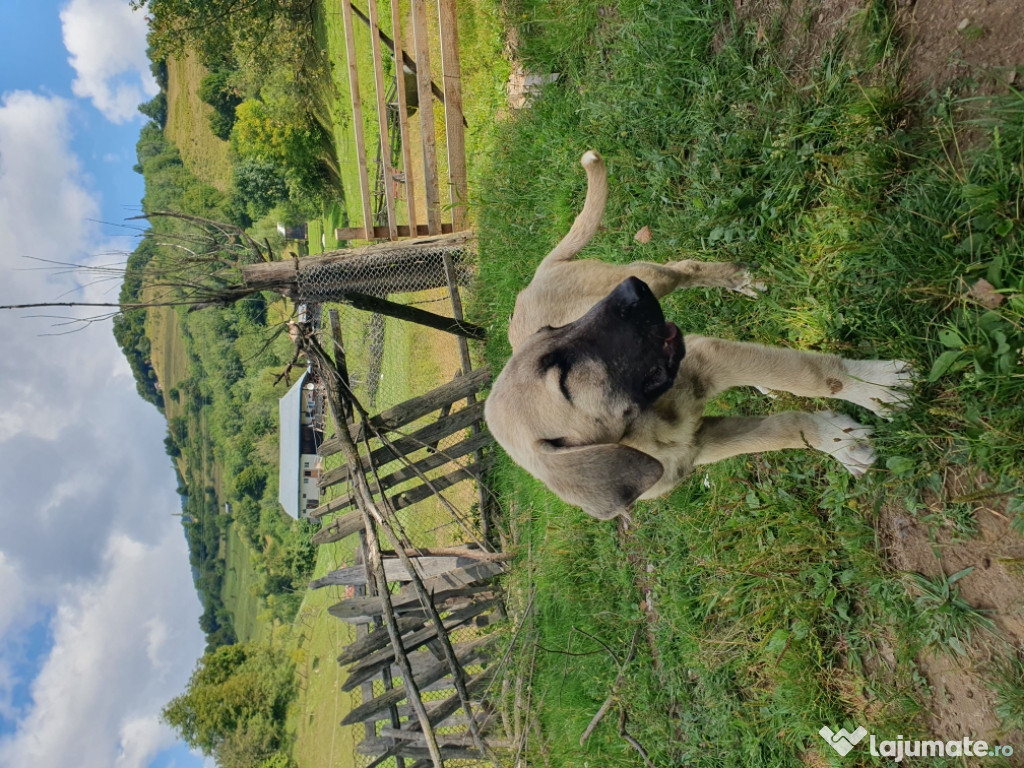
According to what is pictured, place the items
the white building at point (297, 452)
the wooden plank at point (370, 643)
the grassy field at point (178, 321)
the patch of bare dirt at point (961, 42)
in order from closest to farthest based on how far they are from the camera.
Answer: the patch of bare dirt at point (961, 42) < the wooden plank at point (370, 643) < the white building at point (297, 452) < the grassy field at point (178, 321)

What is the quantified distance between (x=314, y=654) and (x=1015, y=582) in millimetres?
25470

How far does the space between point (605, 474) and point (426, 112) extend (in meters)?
7.66

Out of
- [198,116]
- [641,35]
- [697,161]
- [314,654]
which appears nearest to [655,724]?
[697,161]

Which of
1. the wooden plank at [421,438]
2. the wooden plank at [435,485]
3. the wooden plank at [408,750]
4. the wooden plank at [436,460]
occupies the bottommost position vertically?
the wooden plank at [408,750]

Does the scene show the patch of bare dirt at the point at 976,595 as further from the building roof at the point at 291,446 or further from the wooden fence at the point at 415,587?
the building roof at the point at 291,446

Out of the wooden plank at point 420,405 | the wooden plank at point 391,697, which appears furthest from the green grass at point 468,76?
the wooden plank at point 391,697

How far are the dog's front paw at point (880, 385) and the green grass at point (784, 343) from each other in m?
0.07

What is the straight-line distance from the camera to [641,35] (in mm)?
5527

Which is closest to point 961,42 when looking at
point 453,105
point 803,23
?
point 803,23

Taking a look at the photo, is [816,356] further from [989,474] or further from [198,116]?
[198,116]

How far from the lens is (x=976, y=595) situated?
284cm

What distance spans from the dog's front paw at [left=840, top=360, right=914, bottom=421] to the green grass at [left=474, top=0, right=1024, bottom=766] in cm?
7

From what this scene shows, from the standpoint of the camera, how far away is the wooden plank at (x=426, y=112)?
8594 millimetres

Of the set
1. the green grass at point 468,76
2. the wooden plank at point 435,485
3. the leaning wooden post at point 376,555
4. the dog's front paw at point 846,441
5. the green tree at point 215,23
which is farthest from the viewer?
the green tree at point 215,23
